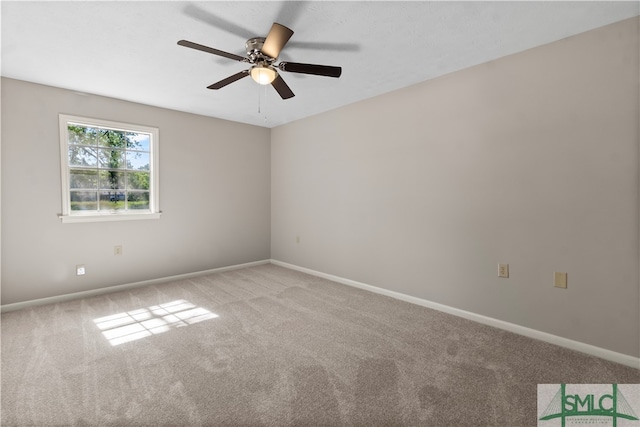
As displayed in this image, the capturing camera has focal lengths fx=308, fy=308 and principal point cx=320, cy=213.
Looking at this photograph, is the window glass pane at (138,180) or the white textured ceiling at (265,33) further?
the window glass pane at (138,180)

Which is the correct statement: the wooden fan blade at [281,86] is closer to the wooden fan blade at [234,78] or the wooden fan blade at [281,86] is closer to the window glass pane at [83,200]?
the wooden fan blade at [234,78]

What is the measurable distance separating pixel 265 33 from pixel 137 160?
271 centimetres

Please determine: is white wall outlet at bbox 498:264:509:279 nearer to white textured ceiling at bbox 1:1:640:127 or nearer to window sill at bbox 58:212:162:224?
white textured ceiling at bbox 1:1:640:127

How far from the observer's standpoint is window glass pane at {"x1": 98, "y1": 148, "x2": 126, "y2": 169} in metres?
3.79

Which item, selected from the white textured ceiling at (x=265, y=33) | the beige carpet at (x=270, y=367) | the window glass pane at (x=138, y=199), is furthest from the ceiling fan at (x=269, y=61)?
the window glass pane at (x=138, y=199)

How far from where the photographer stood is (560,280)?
8.10 ft

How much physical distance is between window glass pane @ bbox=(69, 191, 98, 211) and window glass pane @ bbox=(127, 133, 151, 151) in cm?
76

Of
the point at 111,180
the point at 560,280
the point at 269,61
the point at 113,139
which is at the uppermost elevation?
the point at 269,61

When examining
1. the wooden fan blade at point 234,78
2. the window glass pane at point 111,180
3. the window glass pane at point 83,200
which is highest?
the wooden fan blade at point 234,78

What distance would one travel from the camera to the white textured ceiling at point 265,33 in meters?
2.03

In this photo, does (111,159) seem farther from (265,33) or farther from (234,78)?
(265,33)

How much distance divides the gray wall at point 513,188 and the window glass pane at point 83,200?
3.08m

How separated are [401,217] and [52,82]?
158 inches

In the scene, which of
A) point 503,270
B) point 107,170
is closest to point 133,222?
point 107,170
